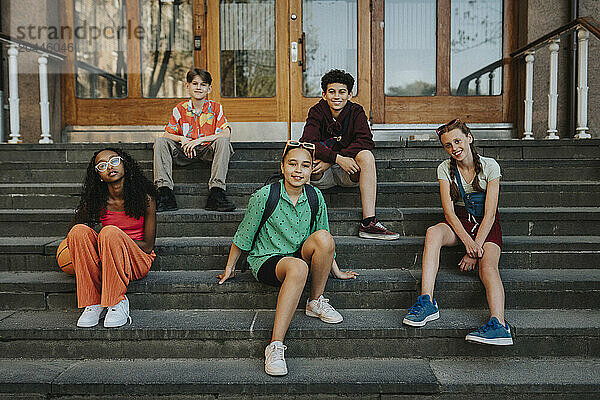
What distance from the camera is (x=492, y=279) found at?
2973 millimetres

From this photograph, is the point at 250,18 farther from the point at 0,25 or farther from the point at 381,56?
the point at 0,25

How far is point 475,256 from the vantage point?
313 centimetres

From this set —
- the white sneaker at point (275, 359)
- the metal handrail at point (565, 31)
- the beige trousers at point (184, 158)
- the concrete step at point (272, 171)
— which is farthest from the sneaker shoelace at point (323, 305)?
the metal handrail at point (565, 31)

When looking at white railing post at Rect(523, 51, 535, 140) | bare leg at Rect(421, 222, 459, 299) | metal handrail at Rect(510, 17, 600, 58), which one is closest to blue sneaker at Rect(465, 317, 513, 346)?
bare leg at Rect(421, 222, 459, 299)

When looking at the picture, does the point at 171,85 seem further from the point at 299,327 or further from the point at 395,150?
the point at 299,327

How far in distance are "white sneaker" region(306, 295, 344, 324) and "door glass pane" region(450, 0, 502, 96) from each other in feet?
14.0

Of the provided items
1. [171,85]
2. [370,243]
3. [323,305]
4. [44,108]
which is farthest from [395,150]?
[44,108]

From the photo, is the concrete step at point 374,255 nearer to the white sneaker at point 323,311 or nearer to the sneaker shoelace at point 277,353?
the white sneaker at point 323,311

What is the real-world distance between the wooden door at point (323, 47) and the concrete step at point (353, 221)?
2725 mm

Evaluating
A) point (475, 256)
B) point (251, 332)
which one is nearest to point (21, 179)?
point (251, 332)

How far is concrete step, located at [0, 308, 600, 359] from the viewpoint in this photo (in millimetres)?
2809

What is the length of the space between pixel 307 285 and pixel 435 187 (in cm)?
159

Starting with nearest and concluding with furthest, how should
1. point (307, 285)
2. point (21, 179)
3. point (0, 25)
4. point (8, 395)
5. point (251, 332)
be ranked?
point (8, 395), point (251, 332), point (307, 285), point (21, 179), point (0, 25)

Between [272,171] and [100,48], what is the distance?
3.39m
